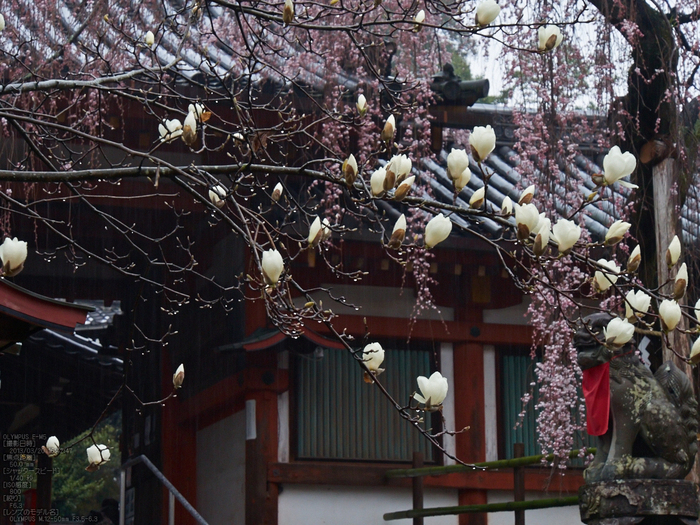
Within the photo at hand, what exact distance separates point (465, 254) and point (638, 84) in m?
2.21

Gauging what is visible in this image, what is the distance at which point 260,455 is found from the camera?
277 inches

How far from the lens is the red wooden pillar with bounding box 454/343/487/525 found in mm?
7477

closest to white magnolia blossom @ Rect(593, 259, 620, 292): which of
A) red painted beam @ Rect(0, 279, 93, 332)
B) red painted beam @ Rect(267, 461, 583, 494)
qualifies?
red painted beam @ Rect(0, 279, 93, 332)

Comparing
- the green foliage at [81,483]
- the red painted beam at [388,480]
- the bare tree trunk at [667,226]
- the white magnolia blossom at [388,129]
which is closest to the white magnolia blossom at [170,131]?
the white magnolia blossom at [388,129]

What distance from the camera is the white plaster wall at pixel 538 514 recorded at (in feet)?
25.0

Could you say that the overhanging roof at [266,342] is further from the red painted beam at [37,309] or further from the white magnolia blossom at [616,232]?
the white magnolia blossom at [616,232]

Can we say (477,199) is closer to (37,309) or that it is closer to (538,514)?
(37,309)

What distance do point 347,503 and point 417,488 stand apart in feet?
1.98

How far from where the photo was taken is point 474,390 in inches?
301

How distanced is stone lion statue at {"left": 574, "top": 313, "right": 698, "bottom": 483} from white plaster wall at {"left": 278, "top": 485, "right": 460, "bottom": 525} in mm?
2912

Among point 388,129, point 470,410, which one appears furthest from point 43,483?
point 388,129

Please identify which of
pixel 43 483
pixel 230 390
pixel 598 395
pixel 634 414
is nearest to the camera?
pixel 634 414

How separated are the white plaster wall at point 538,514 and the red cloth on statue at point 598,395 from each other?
3.02 metres

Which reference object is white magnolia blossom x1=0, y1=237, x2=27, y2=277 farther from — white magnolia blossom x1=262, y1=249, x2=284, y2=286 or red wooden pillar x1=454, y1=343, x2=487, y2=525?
red wooden pillar x1=454, y1=343, x2=487, y2=525
